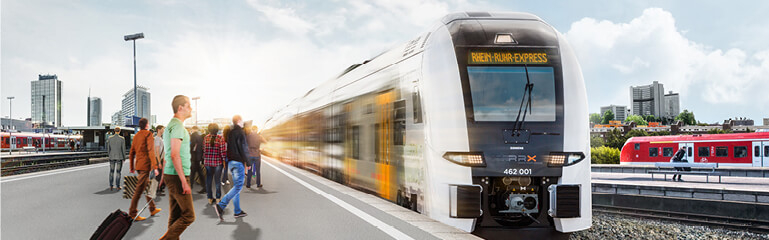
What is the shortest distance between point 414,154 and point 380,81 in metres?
2.28

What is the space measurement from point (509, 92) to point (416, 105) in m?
1.37

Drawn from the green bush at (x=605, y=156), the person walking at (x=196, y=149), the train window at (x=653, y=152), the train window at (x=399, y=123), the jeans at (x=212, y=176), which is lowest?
the green bush at (x=605, y=156)

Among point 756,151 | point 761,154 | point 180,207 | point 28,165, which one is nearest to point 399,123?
point 180,207

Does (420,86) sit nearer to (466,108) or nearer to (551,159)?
(466,108)

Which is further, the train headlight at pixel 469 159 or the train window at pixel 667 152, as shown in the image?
the train window at pixel 667 152

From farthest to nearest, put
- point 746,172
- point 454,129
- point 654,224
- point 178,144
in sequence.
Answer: point 746,172 < point 654,224 < point 454,129 < point 178,144

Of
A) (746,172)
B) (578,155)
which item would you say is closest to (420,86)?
(578,155)

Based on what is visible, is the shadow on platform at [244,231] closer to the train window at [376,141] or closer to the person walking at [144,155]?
the person walking at [144,155]

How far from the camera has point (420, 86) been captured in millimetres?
7781

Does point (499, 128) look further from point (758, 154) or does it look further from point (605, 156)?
point (605, 156)

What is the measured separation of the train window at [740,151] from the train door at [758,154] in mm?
429

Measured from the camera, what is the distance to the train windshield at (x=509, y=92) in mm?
7238

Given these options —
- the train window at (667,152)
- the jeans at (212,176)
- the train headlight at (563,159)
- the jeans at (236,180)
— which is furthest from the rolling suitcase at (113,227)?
the train window at (667,152)

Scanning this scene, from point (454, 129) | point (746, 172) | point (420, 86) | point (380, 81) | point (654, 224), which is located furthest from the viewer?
point (746, 172)
